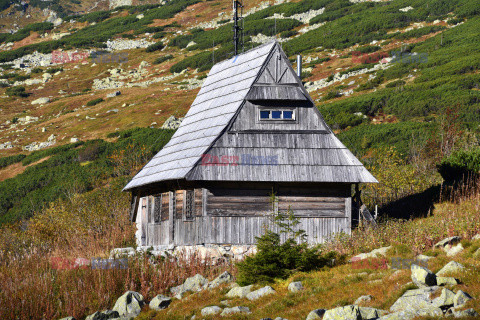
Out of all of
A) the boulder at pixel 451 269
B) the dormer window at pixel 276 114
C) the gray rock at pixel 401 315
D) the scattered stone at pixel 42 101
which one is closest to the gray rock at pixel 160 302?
the gray rock at pixel 401 315

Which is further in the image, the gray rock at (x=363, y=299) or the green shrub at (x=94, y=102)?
the green shrub at (x=94, y=102)

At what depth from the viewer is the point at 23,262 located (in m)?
15.5

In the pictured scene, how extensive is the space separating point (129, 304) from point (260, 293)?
3602mm

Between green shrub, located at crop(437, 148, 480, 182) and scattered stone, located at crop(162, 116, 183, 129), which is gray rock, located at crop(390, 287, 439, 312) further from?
scattered stone, located at crop(162, 116, 183, 129)

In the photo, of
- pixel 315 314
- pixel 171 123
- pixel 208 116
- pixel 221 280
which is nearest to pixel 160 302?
pixel 221 280

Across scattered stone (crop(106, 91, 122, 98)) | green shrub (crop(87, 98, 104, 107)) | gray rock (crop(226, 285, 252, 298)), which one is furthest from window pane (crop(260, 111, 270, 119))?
scattered stone (crop(106, 91, 122, 98))

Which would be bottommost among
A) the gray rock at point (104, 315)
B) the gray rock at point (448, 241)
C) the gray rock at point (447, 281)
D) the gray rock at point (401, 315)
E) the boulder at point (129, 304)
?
the gray rock at point (104, 315)

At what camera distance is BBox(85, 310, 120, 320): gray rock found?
13047 millimetres

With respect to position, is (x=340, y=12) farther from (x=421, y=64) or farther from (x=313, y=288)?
(x=313, y=288)

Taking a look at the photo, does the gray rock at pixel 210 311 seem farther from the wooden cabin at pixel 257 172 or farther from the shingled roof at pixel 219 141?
the shingled roof at pixel 219 141

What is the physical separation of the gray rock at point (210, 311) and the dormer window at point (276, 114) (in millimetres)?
9292

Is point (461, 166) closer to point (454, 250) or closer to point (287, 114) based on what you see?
point (287, 114)

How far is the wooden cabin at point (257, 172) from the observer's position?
17922 millimetres

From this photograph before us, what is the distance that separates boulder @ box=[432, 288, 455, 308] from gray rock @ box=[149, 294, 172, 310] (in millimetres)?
7141
